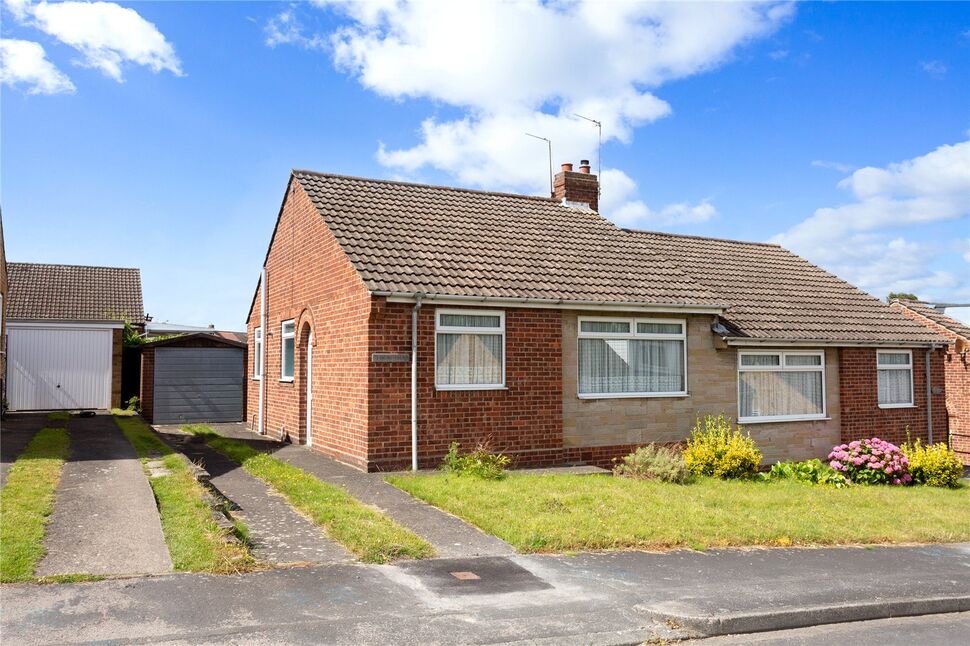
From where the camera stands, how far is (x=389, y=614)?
6008mm

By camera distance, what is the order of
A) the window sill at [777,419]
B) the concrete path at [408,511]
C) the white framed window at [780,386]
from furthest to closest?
the white framed window at [780,386] → the window sill at [777,419] → the concrete path at [408,511]

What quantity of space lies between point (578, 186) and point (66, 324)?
1779cm

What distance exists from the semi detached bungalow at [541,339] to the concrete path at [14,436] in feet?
16.3

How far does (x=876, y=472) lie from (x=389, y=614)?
37.9 feet

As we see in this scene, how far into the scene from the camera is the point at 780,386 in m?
16.7

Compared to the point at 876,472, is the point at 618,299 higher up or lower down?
higher up

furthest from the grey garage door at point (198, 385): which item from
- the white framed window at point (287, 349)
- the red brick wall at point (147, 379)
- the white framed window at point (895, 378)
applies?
the white framed window at point (895, 378)

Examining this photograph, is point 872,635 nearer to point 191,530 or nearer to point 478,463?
point 191,530

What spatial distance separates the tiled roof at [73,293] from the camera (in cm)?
2616

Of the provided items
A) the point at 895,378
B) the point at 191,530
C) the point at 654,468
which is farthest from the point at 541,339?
the point at 895,378

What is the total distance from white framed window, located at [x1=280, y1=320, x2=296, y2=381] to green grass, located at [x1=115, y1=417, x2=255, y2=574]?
215 inches

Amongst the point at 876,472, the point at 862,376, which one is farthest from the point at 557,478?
the point at 862,376

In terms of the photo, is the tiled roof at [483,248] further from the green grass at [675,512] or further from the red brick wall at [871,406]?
the red brick wall at [871,406]

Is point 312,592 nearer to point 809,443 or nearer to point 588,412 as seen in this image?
point 588,412
